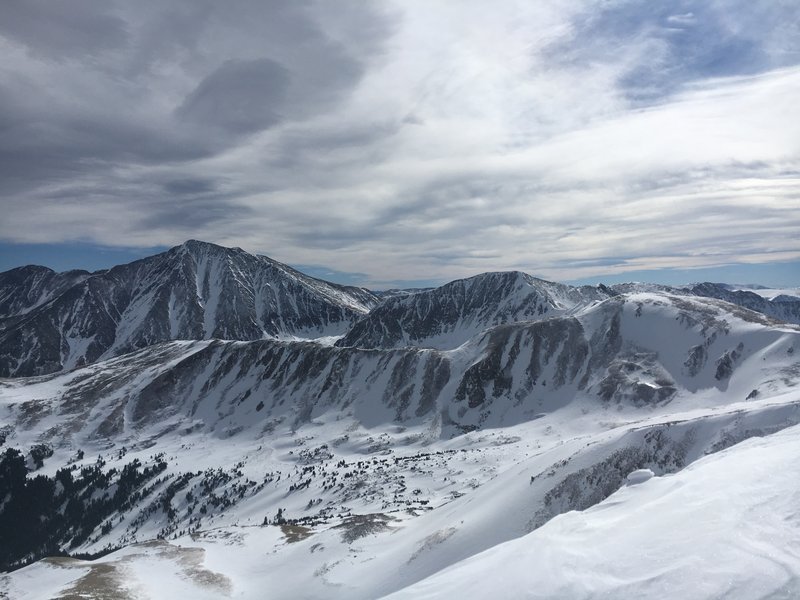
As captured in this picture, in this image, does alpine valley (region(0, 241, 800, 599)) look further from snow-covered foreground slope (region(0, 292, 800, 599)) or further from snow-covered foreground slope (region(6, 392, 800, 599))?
snow-covered foreground slope (region(0, 292, 800, 599))

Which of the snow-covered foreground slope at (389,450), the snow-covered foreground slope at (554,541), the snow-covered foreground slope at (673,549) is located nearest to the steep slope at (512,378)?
the snow-covered foreground slope at (389,450)

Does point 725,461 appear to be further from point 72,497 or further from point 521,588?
point 72,497

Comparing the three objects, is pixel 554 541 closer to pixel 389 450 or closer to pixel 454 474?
pixel 454 474

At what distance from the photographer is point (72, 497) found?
489 ft

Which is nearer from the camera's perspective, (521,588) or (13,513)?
(521,588)

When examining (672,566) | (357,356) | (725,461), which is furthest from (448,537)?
(357,356)

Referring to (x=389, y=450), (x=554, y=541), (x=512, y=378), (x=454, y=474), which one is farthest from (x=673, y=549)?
(x=512, y=378)

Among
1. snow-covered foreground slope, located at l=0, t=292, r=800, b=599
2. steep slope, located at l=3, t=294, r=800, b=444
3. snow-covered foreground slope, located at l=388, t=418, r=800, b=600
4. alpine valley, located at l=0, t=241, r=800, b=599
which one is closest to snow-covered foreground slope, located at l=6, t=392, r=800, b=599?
snow-covered foreground slope, located at l=388, t=418, r=800, b=600

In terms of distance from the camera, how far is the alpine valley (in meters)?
19.8

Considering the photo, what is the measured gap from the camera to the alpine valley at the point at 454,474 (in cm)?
1975

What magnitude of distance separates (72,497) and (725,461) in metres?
181

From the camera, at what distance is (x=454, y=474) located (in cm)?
11181

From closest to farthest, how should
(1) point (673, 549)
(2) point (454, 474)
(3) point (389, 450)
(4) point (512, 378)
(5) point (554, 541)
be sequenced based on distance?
1. (1) point (673, 549)
2. (5) point (554, 541)
3. (2) point (454, 474)
4. (3) point (389, 450)
5. (4) point (512, 378)

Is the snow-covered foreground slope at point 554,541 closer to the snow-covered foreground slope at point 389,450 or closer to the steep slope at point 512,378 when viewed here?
the snow-covered foreground slope at point 389,450
